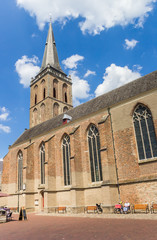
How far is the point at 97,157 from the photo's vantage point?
1906cm

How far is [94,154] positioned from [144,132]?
5742mm

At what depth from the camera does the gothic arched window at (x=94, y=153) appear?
18.6 metres

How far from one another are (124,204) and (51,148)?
10.7 m

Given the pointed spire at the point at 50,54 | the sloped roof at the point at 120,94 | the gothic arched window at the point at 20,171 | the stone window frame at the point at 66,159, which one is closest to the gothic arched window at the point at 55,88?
the pointed spire at the point at 50,54

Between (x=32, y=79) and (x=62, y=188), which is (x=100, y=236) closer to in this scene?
(x=62, y=188)

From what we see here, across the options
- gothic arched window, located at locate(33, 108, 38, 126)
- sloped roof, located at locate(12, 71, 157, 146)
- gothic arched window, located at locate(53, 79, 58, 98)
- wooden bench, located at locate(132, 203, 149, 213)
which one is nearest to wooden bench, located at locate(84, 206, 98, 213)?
wooden bench, located at locate(132, 203, 149, 213)

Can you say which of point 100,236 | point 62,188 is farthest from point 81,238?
point 62,188

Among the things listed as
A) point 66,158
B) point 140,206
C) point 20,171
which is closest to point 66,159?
point 66,158

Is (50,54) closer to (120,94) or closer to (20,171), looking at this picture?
(20,171)

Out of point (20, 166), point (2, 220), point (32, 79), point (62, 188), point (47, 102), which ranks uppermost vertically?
point (32, 79)

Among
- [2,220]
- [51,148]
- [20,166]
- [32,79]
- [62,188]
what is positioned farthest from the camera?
[32,79]

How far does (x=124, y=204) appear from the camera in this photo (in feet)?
49.9

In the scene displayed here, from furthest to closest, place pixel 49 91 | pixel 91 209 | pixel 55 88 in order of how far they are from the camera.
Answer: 1. pixel 55 88
2. pixel 49 91
3. pixel 91 209

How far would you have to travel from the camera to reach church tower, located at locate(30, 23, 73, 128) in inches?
1424
